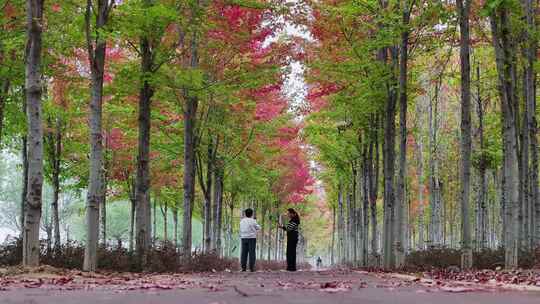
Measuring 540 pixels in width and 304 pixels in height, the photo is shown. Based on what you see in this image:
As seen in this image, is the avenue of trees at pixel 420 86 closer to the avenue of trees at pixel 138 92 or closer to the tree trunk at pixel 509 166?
the tree trunk at pixel 509 166

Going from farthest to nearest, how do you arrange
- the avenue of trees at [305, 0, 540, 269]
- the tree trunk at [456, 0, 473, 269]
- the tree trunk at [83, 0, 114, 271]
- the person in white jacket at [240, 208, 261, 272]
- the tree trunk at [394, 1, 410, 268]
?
the person in white jacket at [240, 208, 261, 272], the tree trunk at [394, 1, 410, 268], the avenue of trees at [305, 0, 540, 269], the tree trunk at [456, 0, 473, 269], the tree trunk at [83, 0, 114, 271]

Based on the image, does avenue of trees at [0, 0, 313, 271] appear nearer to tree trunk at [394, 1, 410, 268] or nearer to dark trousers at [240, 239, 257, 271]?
dark trousers at [240, 239, 257, 271]

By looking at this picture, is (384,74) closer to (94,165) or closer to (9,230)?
(94,165)

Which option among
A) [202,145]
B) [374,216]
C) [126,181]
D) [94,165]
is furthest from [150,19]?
[126,181]

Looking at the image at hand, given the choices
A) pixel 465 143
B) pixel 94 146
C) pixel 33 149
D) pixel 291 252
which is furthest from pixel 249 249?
pixel 33 149

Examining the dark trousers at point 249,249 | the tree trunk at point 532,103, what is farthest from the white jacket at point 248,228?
the tree trunk at point 532,103

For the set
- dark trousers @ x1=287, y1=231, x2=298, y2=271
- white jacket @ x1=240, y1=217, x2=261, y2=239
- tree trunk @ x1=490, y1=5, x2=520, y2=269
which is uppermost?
tree trunk @ x1=490, y1=5, x2=520, y2=269

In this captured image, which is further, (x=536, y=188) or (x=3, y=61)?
(x=536, y=188)

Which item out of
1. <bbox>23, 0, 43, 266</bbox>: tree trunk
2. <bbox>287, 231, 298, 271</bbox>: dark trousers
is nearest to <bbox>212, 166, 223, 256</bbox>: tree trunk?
<bbox>287, 231, 298, 271</bbox>: dark trousers

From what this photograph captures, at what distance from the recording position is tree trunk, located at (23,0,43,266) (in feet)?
34.8

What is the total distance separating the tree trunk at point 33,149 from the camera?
10.6 m

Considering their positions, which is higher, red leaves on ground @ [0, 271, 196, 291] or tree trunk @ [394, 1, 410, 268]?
tree trunk @ [394, 1, 410, 268]

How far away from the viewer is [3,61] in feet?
50.5

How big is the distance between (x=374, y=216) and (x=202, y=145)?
6454 mm
